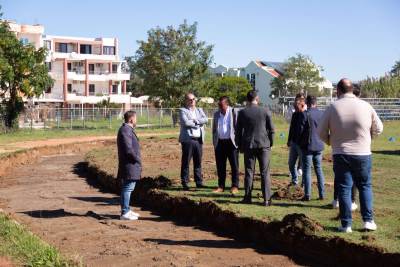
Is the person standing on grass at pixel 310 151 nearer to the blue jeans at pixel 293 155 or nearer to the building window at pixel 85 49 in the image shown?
the blue jeans at pixel 293 155

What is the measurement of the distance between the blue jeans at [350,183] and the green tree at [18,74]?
1235 inches

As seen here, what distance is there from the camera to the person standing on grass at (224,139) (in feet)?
35.8

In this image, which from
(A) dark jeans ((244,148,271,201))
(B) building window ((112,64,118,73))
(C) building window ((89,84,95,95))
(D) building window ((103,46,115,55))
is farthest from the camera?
(D) building window ((103,46,115,55))

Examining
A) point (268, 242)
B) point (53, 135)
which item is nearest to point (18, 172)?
point (268, 242)

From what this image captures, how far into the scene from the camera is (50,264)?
6.74 metres

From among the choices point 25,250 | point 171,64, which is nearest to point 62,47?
point 171,64

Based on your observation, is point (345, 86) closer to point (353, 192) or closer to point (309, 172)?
point (353, 192)

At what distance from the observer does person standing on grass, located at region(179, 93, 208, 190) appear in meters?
11.4

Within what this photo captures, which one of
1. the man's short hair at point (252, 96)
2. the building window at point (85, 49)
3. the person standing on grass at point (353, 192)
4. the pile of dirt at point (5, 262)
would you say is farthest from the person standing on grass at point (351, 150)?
the building window at point (85, 49)

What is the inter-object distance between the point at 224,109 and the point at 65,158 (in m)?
14.0

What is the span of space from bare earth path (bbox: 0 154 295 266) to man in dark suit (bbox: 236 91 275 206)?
1284mm

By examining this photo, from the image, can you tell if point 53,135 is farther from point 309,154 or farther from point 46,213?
point 309,154

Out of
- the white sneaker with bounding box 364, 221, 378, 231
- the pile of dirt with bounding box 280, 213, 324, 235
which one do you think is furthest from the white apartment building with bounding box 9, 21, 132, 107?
the white sneaker with bounding box 364, 221, 378, 231

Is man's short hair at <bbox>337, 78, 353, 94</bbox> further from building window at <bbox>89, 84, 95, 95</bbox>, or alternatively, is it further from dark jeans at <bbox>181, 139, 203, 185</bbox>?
building window at <bbox>89, 84, 95, 95</bbox>
